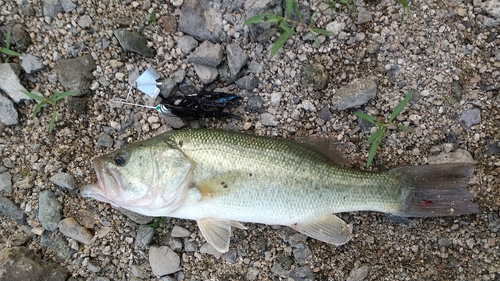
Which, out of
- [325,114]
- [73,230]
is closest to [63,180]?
[73,230]

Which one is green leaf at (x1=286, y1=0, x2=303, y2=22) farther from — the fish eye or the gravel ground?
the fish eye

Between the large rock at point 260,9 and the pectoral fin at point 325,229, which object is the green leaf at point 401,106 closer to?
the pectoral fin at point 325,229

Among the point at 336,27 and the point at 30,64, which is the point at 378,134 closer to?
the point at 336,27

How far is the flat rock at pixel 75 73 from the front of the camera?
4055 millimetres

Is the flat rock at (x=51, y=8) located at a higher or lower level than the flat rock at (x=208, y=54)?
higher

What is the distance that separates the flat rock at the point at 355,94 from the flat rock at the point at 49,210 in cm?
307

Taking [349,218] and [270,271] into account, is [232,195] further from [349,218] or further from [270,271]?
[349,218]

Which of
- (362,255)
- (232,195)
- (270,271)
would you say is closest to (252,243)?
(270,271)

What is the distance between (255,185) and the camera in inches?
138

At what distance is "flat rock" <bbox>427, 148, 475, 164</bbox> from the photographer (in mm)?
3902

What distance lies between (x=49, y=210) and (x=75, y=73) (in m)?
1.44

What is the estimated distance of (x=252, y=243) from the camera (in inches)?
160

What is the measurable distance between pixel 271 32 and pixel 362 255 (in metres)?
2.46

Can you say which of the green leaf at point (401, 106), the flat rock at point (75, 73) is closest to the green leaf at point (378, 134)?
the green leaf at point (401, 106)
